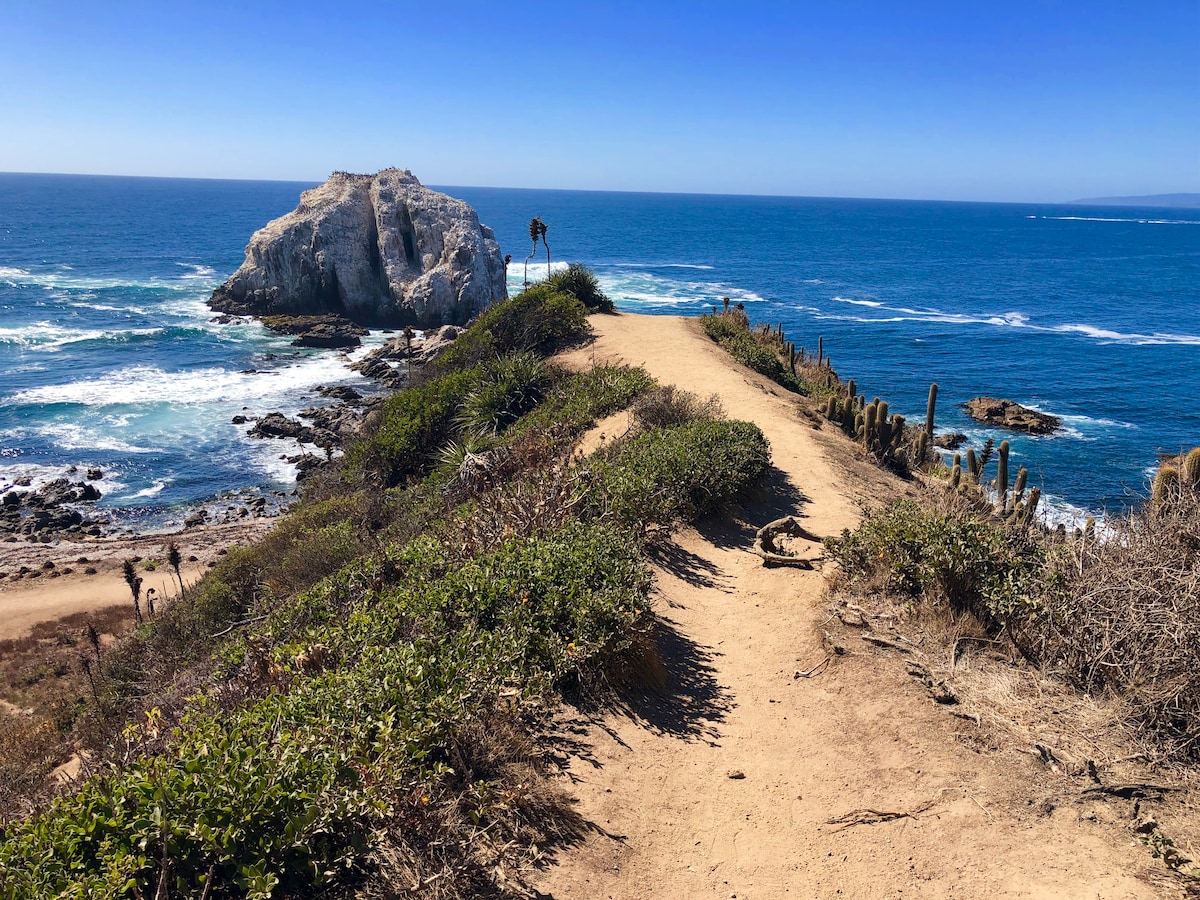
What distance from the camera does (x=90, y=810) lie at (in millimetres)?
4148

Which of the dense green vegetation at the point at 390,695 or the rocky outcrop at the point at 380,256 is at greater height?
the rocky outcrop at the point at 380,256

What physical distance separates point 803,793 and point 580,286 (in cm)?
2676

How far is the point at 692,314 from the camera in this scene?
57156 mm

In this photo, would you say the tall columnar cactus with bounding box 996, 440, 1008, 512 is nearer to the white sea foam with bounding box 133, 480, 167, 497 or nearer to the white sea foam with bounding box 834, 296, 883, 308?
the white sea foam with bounding box 133, 480, 167, 497

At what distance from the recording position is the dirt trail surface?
207 inches

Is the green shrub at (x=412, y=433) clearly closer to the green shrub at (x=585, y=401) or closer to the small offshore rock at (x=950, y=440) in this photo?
the green shrub at (x=585, y=401)

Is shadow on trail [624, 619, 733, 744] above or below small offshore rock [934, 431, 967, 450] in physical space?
above

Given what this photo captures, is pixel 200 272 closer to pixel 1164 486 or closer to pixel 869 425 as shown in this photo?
pixel 869 425

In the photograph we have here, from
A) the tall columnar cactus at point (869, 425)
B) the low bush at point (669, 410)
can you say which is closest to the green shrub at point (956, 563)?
the low bush at point (669, 410)

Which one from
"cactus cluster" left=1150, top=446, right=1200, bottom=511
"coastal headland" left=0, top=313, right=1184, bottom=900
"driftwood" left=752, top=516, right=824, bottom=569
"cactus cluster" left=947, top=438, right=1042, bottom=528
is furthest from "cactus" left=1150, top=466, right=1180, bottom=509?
"driftwood" left=752, top=516, right=824, bottom=569

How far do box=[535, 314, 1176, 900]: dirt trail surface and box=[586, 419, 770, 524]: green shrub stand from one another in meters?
1.84

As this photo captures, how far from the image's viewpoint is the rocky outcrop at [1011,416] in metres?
33.6

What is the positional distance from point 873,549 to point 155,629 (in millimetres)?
13882

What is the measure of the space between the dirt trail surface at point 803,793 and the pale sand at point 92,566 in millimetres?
18363
